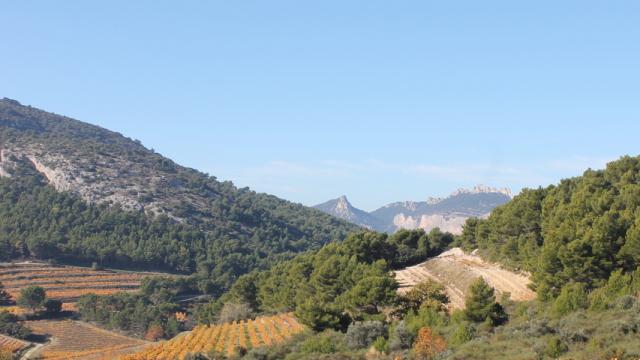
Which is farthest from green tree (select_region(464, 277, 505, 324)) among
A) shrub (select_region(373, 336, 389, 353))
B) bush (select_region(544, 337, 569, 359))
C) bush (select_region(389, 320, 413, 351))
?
bush (select_region(544, 337, 569, 359))

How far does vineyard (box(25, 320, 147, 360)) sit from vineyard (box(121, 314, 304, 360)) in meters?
10.9

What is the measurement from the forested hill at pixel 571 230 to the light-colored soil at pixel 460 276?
1469 millimetres

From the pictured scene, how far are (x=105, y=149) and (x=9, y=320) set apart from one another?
12669cm

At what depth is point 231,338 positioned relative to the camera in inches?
2061

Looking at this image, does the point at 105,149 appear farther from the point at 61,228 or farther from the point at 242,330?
the point at 242,330

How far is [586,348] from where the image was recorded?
24.3 meters

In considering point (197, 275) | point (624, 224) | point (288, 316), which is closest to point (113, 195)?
point (197, 275)

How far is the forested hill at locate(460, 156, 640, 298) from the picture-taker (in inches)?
1478

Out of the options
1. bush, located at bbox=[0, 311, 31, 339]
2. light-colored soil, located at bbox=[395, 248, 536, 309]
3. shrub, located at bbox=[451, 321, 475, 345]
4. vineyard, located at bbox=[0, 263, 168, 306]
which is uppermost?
light-colored soil, located at bbox=[395, 248, 536, 309]

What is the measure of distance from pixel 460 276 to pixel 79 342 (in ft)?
162

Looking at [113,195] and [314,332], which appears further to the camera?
[113,195]

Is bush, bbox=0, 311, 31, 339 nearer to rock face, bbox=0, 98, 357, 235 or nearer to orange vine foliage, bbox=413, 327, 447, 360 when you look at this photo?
orange vine foliage, bbox=413, 327, 447, 360

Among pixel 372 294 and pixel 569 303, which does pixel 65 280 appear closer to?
pixel 372 294

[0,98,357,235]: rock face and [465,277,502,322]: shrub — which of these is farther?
[0,98,357,235]: rock face
